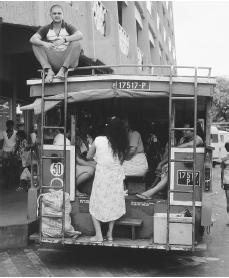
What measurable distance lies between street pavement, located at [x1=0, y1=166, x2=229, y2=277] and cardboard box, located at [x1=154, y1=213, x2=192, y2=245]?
1.57ft

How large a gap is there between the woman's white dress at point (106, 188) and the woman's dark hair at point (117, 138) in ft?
0.22

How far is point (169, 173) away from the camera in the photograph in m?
6.67

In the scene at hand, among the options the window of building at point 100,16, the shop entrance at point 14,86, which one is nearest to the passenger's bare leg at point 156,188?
the shop entrance at point 14,86

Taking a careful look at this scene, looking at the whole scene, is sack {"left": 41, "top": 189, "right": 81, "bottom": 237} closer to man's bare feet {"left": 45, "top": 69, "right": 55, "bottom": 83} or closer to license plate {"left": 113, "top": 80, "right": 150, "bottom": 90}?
man's bare feet {"left": 45, "top": 69, "right": 55, "bottom": 83}

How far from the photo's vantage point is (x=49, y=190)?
22.7 feet

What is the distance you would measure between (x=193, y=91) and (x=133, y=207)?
180cm

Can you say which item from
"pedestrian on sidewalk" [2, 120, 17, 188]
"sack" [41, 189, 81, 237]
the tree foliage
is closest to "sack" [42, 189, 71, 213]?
"sack" [41, 189, 81, 237]

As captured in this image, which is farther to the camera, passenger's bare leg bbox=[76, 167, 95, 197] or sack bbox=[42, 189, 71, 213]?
passenger's bare leg bbox=[76, 167, 95, 197]

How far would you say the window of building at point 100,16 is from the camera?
13031mm

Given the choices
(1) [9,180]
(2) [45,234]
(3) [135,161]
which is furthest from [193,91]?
(1) [9,180]

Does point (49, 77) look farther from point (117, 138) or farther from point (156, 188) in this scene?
point (156, 188)

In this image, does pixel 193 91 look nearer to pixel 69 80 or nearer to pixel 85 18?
pixel 69 80

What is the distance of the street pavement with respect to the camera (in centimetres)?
665

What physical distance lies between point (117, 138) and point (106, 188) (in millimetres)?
694
